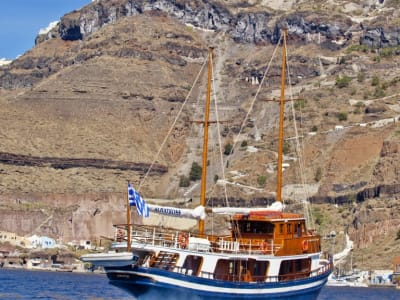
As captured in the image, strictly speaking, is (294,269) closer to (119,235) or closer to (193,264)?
(193,264)

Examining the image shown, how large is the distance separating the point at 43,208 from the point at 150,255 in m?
120

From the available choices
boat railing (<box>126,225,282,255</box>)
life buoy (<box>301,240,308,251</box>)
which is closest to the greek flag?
boat railing (<box>126,225,282,255</box>)

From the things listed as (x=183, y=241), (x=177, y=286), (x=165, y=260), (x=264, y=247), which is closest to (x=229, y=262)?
(x=264, y=247)

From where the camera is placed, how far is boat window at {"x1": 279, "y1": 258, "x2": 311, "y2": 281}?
8181cm

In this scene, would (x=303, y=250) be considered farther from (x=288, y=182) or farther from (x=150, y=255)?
(x=288, y=182)

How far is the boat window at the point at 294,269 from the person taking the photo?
8181cm

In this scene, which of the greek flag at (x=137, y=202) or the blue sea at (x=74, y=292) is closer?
the greek flag at (x=137, y=202)

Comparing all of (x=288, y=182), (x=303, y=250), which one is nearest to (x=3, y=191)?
(x=288, y=182)

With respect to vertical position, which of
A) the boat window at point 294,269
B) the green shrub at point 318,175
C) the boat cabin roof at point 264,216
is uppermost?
the green shrub at point 318,175

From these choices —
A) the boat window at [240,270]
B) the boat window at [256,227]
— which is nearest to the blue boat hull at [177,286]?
the boat window at [240,270]

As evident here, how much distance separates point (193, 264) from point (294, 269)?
26.8 ft

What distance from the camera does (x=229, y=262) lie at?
79.2 m

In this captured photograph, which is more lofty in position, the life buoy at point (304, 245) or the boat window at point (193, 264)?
the life buoy at point (304, 245)

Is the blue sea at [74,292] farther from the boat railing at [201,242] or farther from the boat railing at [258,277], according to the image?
the boat railing at [258,277]
